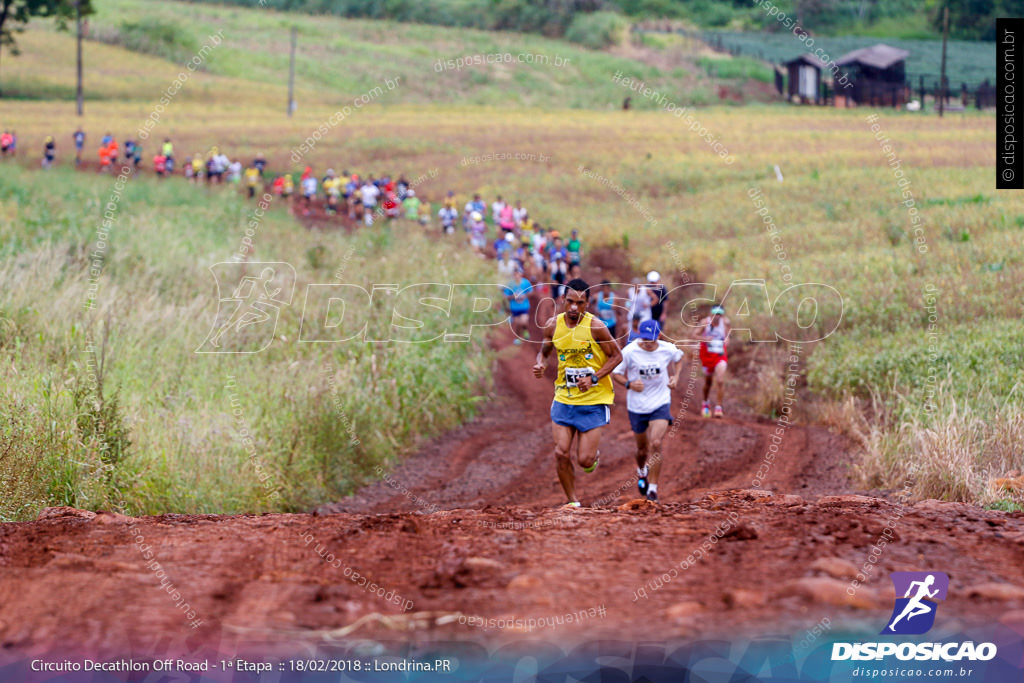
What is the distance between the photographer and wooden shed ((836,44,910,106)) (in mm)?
58750

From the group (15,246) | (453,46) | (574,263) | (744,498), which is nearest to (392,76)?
(453,46)

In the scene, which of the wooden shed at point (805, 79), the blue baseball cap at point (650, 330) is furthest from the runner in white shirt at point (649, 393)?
the wooden shed at point (805, 79)

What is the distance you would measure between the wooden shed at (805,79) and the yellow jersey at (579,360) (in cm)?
5814

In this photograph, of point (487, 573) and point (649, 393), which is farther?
point (649, 393)

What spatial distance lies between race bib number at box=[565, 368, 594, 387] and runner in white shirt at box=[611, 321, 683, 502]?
3.12ft

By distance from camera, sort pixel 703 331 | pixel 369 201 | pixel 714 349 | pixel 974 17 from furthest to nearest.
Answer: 1. pixel 974 17
2. pixel 369 201
3. pixel 703 331
4. pixel 714 349

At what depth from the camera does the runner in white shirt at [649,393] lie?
1035 cm

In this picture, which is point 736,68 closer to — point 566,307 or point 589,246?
point 589,246

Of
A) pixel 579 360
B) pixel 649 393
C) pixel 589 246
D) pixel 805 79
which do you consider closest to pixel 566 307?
pixel 579 360

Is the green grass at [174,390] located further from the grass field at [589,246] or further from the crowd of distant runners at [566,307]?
the crowd of distant runners at [566,307]

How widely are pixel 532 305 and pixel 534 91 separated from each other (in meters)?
51.6

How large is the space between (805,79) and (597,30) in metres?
21.5

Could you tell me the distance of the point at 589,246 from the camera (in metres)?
30.4

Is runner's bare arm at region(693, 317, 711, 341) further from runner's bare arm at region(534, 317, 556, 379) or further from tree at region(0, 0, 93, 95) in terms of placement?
tree at region(0, 0, 93, 95)
